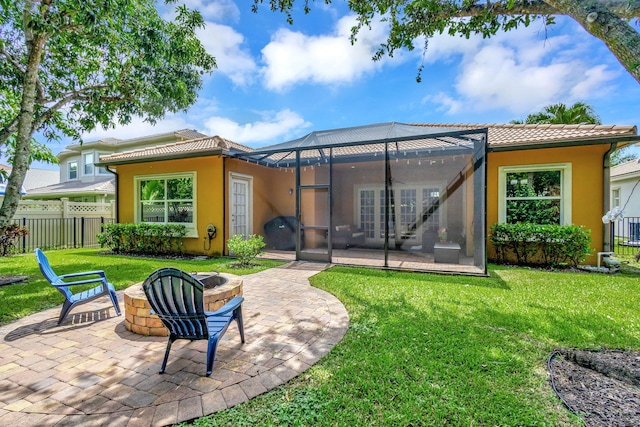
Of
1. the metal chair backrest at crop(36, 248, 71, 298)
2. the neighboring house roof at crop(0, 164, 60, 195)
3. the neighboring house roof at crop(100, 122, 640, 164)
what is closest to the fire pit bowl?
the metal chair backrest at crop(36, 248, 71, 298)

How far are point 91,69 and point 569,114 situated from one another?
80.8 feet

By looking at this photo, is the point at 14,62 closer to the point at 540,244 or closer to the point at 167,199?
the point at 167,199

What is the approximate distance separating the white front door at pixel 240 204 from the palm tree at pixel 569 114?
20.2 meters

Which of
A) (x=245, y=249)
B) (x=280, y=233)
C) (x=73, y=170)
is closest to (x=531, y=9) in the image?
(x=245, y=249)

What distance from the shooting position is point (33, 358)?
3.09m

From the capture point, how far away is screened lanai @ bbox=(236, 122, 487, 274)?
819 centimetres

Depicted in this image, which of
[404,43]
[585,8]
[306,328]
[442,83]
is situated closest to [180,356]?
[306,328]

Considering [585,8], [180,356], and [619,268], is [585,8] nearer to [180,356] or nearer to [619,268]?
[180,356]

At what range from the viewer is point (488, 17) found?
445cm

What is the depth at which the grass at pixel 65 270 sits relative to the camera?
482 centimetres

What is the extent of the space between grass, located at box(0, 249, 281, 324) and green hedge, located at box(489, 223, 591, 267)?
6.45 m

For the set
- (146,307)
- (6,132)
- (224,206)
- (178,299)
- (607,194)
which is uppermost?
(6,132)

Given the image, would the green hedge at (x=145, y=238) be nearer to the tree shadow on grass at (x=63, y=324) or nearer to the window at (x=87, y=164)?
the tree shadow on grass at (x=63, y=324)

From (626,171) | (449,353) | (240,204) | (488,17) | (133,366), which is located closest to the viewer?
(133,366)
